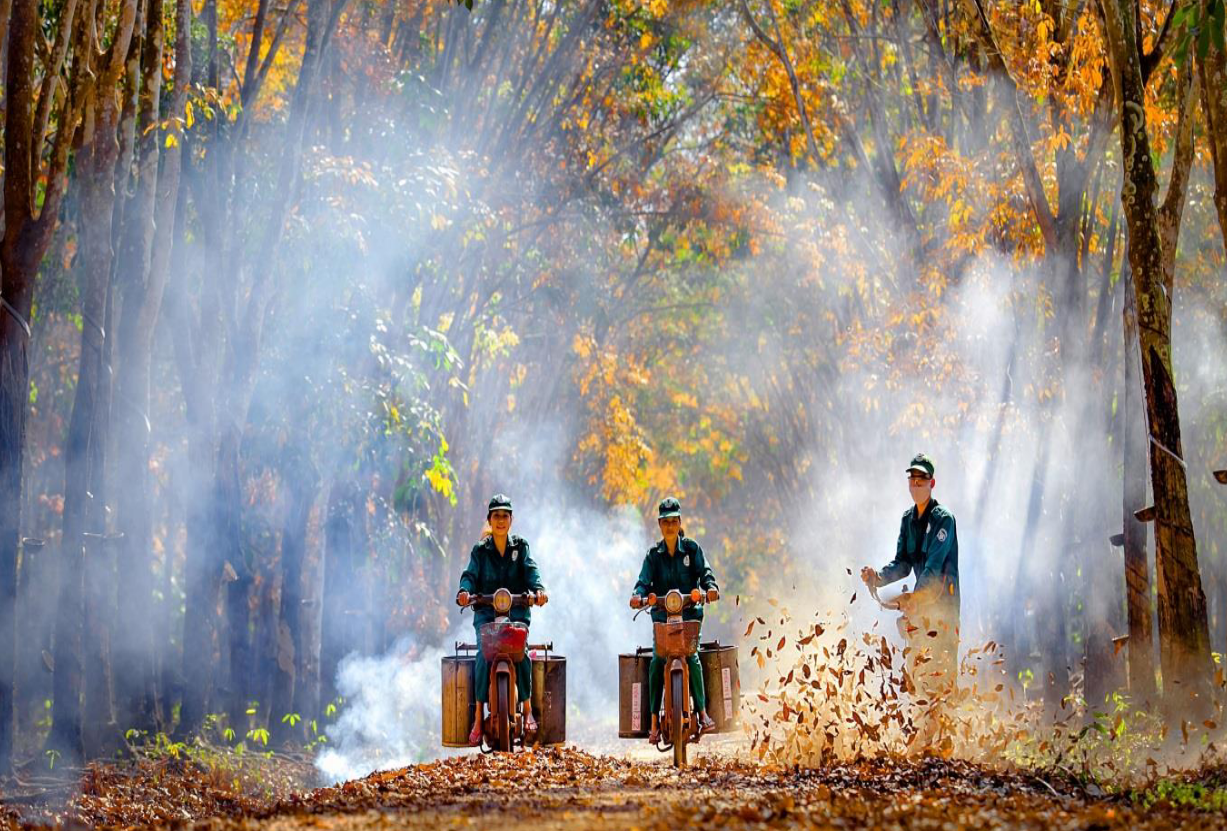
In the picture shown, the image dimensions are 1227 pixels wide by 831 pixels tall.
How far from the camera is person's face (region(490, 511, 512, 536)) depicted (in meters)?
13.1

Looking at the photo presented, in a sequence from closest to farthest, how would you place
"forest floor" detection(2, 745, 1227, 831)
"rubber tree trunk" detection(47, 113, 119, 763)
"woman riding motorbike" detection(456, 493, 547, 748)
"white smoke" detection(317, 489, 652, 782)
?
"forest floor" detection(2, 745, 1227, 831), "woman riding motorbike" detection(456, 493, 547, 748), "rubber tree trunk" detection(47, 113, 119, 763), "white smoke" detection(317, 489, 652, 782)

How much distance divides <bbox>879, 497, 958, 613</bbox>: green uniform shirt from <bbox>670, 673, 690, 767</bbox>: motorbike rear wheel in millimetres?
1699

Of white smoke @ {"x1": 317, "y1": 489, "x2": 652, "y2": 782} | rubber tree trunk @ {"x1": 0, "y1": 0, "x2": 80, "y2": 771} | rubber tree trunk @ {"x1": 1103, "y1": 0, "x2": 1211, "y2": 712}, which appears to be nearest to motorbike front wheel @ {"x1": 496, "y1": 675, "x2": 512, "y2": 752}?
rubber tree trunk @ {"x1": 0, "y1": 0, "x2": 80, "y2": 771}

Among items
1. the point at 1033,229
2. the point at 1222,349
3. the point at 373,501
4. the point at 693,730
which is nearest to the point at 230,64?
the point at 373,501

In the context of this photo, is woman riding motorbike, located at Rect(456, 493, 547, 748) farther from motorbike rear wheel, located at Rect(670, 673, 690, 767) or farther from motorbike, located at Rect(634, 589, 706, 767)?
motorbike rear wheel, located at Rect(670, 673, 690, 767)

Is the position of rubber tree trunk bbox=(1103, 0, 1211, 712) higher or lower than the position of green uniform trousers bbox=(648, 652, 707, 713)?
higher

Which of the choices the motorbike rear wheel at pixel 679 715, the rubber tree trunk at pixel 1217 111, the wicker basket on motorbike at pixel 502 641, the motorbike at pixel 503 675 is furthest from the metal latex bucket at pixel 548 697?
the rubber tree trunk at pixel 1217 111

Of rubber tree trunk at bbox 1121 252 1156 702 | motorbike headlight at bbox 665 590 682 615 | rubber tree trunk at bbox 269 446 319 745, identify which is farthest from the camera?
rubber tree trunk at bbox 269 446 319 745

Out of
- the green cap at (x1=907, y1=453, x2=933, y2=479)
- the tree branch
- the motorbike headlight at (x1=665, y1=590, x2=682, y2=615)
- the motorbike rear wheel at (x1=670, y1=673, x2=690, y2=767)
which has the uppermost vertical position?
the tree branch

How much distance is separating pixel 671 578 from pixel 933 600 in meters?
2.08

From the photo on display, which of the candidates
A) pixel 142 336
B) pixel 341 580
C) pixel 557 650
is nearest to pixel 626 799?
pixel 142 336

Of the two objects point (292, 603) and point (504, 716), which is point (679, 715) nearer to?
point (504, 716)

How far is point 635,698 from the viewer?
12.6 meters

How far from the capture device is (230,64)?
21.2 meters
